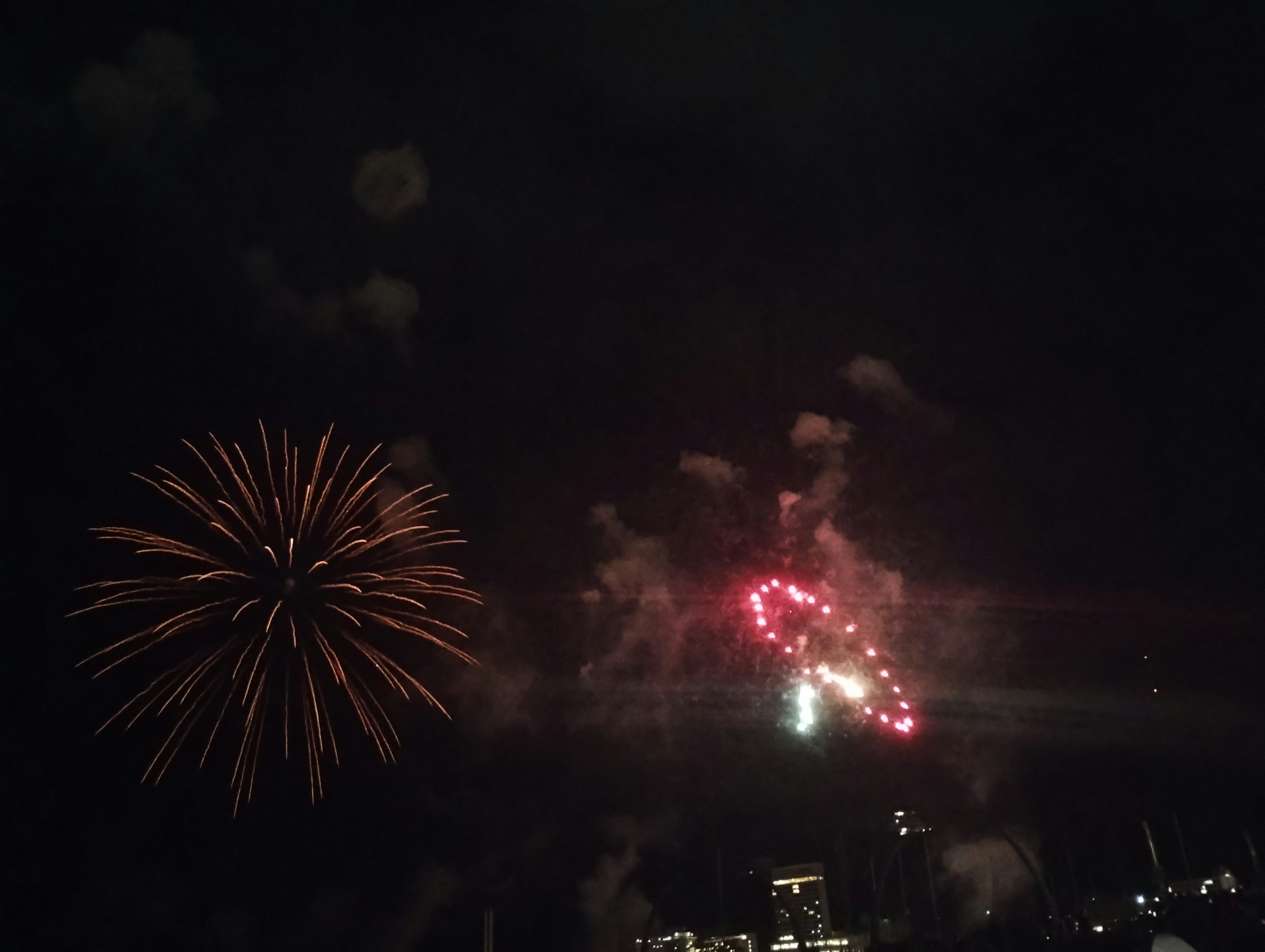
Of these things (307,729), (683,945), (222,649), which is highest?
(222,649)

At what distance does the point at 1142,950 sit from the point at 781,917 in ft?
598

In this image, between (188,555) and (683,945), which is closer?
(188,555)

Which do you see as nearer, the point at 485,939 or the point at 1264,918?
the point at 1264,918

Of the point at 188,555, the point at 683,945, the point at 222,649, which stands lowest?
the point at 683,945

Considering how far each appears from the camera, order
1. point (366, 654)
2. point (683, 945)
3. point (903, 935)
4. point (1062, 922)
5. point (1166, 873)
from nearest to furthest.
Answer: point (366, 654) → point (1062, 922) → point (1166, 873) → point (903, 935) → point (683, 945)

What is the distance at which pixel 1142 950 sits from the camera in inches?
1134

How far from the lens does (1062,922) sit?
2689 inches

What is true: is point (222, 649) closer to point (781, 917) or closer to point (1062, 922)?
point (1062, 922)

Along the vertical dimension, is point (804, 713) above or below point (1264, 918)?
above

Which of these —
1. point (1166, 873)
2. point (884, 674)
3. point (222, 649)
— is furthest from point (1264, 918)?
point (1166, 873)

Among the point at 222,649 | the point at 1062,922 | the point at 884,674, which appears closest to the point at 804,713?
the point at 884,674

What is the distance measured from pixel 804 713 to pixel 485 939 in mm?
44883

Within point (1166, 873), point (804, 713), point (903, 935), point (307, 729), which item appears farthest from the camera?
point (903, 935)

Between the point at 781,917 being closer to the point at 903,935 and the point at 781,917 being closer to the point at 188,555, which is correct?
the point at 903,935
